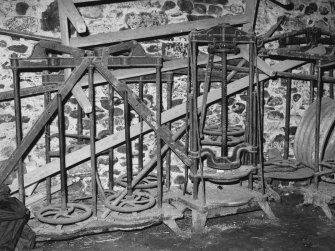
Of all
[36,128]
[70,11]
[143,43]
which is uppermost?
[70,11]

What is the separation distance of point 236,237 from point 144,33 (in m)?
2.36

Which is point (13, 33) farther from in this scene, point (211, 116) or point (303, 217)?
point (303, 217)

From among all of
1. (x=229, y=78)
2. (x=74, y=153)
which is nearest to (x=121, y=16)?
(x=229, y=78)

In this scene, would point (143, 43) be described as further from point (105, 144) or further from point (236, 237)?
point (236, 237)

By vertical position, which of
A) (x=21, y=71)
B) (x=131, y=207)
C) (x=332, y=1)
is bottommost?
(x=131, y=207)

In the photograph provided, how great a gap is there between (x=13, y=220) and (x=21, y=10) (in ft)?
7.95

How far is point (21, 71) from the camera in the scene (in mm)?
4465

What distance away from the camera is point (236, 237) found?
3.93m

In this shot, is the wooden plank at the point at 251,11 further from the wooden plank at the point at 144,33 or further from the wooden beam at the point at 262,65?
the wooden beam at the point at 262,65

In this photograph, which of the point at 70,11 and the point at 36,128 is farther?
the point at 70,11

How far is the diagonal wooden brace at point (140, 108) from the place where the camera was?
363 cm

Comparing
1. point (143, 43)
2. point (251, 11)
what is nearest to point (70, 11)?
point (143, 43)

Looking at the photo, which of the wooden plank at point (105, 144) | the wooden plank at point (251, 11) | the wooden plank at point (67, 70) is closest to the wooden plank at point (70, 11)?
the wooden plank at point (67, 70)

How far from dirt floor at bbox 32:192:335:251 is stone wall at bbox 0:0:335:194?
0.89m
